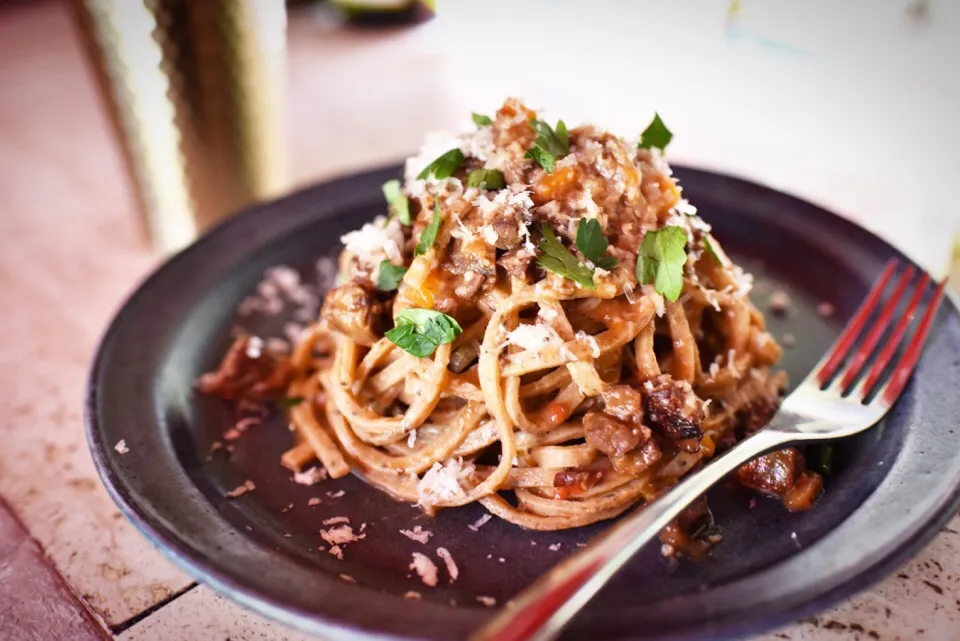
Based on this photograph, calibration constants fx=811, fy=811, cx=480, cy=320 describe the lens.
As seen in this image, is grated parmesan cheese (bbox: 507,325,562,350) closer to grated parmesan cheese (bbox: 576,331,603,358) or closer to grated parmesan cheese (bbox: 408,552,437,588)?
grated parmesan cheese (bbox: 576,331,603,358)

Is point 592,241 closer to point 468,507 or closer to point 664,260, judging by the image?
point 664,260

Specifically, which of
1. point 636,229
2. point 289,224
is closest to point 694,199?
point 636,229

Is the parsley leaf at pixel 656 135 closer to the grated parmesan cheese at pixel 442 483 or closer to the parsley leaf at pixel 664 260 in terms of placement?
the parsley leaf at pixel 664 260

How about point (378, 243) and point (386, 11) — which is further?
point (386, 11)

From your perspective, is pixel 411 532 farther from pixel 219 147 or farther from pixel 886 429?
pixel 219 147

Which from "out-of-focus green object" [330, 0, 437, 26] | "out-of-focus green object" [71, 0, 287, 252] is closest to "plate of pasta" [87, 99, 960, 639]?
"out-of-focus green object" [71, 0, 287, 252]

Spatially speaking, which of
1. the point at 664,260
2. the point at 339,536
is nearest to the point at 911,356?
the point at 664,260

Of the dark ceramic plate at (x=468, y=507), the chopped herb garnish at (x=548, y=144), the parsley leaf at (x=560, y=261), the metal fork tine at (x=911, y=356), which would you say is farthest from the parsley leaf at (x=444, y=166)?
the metal fork tine at (x=911, y=356)
